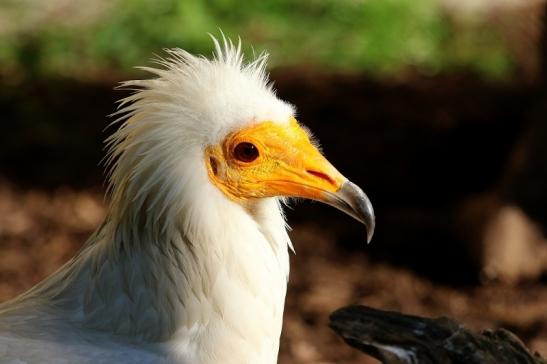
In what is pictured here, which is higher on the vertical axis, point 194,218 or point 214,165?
point 214,165

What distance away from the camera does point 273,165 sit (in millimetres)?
3766

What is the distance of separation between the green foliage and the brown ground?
278 cm

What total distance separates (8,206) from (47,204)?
1.05 ft

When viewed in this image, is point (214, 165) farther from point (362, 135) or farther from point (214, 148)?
point (362, 135)

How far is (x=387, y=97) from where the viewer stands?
9719 millimetres

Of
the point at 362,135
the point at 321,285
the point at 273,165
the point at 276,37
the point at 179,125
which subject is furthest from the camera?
the point at 276,37

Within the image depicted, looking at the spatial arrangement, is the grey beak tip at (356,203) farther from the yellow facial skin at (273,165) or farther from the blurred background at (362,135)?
the blurred background at (362,135)

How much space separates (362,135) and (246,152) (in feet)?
17.4

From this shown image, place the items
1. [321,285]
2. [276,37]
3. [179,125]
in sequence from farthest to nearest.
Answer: [276,37] < [321,285] < [179,125]

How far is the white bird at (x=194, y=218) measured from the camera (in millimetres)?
3639

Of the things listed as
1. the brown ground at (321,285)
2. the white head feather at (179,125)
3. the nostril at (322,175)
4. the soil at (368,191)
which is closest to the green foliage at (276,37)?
the soil at (368,191)

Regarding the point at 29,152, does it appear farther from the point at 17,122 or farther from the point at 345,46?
the point at 345,46

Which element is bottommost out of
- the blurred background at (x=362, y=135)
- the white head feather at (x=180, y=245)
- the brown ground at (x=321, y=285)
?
the white head feather at (x=180, y=245)

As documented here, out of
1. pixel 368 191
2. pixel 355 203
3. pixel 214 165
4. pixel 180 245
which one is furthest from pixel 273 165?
pixel 368 191
